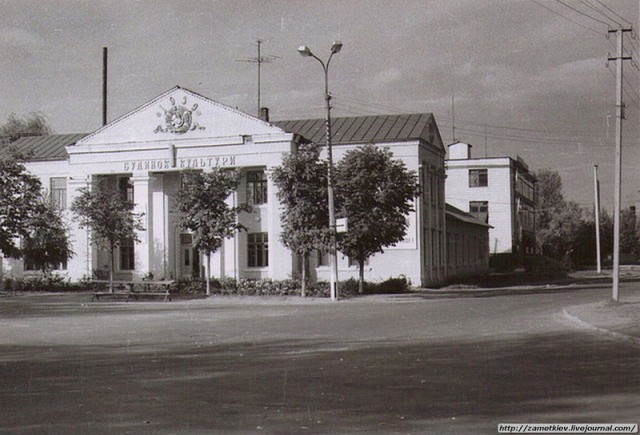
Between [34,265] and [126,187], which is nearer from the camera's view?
[34,265]

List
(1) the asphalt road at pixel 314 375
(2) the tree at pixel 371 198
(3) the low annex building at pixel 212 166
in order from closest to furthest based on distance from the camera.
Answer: (1) the asphalt road at pixel 314 375 → (2) the tree at pixel 371 198 → (3) the low annex building at pixel 212 166

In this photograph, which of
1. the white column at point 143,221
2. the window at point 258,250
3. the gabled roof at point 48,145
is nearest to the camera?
the window at point 258,250

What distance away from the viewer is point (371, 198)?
31875 millimetres

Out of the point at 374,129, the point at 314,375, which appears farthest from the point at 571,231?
the point at 314,375

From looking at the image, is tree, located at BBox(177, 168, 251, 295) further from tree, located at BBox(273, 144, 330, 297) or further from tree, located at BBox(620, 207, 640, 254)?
tree, located at BBox(620, 207, 640, 254)

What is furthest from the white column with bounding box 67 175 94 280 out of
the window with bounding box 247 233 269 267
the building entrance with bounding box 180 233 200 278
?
the window with bounding box 247 233 269 267

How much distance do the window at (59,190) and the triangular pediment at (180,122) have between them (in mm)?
4267

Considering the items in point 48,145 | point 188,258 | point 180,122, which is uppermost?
point 180,122

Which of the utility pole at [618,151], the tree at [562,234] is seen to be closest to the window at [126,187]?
the utility pole at [618,151]

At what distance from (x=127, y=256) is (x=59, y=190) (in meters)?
5.99

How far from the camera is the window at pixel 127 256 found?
4247 centimetres

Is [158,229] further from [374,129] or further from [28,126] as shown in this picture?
[28,126]

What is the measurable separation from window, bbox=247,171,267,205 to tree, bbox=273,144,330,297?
8.64 metres

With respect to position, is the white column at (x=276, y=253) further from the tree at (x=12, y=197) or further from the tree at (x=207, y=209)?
the tree at (x=12, y=197)
